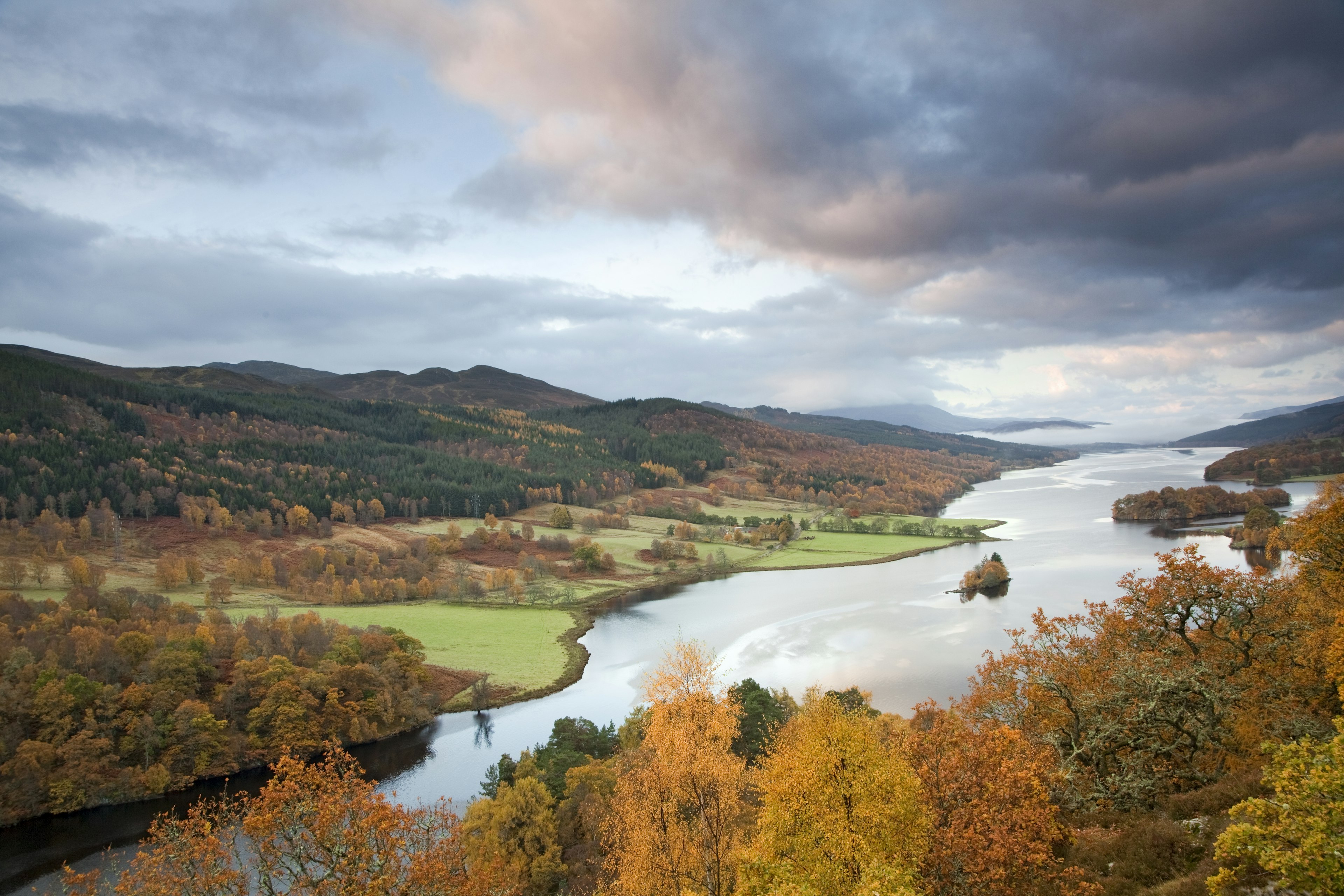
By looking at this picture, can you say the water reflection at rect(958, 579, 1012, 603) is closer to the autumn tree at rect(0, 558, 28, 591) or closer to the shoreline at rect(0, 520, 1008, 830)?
the shoreline at rect(0, 520, 1008, 830)

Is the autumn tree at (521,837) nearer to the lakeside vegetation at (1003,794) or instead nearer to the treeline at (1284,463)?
the lakeside vegetation at (1003,794)

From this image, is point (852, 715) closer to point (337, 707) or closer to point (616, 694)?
point (616, 694)

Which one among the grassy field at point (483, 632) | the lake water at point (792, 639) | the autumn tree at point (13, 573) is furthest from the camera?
the autumn tree at point (13, 573)

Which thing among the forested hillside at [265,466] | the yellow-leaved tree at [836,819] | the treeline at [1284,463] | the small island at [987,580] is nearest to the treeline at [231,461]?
the forested hillside at [265,466]

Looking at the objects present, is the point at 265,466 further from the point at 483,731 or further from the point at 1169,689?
the point at 1169,689

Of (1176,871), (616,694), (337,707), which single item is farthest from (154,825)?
(616,694)
